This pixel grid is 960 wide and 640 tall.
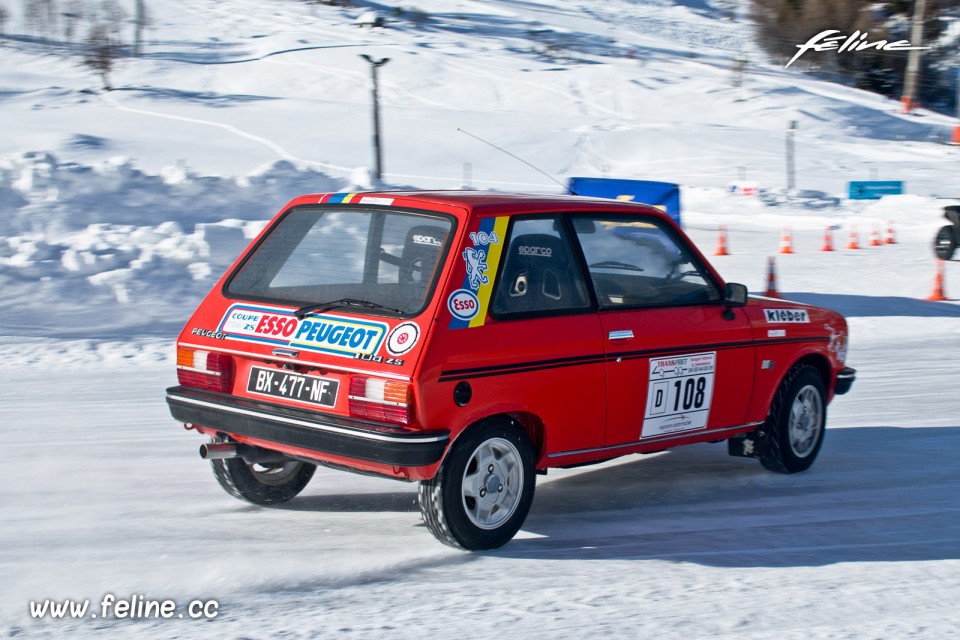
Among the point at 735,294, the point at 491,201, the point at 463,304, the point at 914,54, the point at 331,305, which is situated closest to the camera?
the point at 463,304

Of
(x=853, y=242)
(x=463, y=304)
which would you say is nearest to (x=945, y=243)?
(x=853, y=242)

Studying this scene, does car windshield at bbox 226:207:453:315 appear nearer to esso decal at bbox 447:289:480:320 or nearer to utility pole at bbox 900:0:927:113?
esso decal at bbox 447:289:480:320

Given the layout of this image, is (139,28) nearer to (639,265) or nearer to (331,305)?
(639,265)

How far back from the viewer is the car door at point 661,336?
17.6 feet

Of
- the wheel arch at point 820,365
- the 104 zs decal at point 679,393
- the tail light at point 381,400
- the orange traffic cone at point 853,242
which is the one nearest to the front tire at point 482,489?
the tail light at point 381,400

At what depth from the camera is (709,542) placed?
5.26 metres

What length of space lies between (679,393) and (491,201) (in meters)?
1.43

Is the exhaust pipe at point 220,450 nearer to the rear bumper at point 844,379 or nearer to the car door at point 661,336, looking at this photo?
the car door at point 661,336

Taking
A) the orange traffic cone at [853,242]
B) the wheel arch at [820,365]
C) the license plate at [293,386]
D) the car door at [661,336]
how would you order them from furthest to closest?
the orange traffic cone at [853,242], the wheel arch at [820,365], the car door at [661,336], the license plate at [293,386]

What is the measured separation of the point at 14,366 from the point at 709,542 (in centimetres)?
659

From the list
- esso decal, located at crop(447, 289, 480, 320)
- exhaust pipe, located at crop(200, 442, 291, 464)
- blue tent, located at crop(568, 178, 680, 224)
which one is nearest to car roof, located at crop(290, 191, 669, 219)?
esso decal, located at crop(447, 289, 480, 320)

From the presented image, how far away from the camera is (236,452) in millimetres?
5227

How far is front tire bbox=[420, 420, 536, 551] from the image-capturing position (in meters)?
4.73

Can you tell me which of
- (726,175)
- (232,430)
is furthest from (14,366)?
(726,175)
